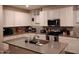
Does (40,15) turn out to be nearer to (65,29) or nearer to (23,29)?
(23,29)

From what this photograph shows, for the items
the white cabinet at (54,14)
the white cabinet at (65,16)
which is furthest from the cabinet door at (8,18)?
the white cabinet at (65,16)

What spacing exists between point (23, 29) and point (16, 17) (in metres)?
0.18

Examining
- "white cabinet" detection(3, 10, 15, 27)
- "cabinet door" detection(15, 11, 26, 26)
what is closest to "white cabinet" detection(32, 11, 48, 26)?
"cabinet door" detection(15, 11, 26, 26)

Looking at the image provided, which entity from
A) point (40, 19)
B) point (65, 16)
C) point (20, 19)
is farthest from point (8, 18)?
point (65, 16)

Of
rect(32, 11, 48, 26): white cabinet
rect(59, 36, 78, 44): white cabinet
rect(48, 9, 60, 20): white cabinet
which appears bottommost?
rect(59, 36, 78, 44): white cabinet

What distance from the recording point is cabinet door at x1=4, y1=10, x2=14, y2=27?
96 centimetres

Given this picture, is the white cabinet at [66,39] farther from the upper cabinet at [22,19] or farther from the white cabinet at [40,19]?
the upper cabinet at [22,19]

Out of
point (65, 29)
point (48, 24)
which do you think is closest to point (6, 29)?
point (48, 24)

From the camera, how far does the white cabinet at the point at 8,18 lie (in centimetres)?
96

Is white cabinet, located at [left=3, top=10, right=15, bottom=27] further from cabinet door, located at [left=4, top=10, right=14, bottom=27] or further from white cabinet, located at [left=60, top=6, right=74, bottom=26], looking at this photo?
white cabinet, located at [left=60, top=6, right=74, bottom=26]

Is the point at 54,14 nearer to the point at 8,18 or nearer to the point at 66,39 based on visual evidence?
the point at 66,39

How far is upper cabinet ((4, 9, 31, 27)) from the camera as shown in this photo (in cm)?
97

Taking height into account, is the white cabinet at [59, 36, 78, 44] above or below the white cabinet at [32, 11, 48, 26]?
below

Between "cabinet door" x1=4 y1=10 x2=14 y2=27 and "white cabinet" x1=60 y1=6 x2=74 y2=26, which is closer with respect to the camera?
"cabinet door" x1=4 y1=10 x2=14 y2=27
